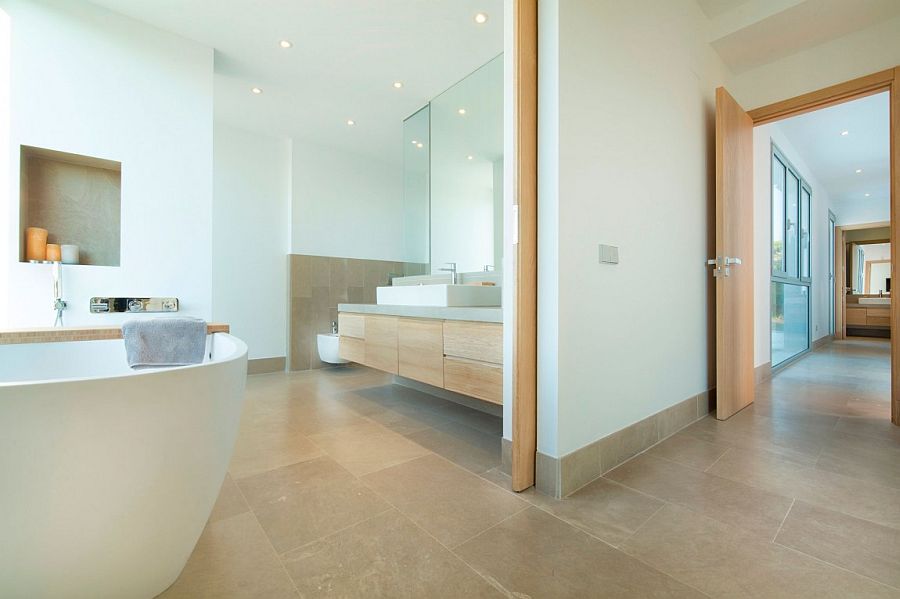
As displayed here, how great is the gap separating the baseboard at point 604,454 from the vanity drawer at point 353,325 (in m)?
1.70

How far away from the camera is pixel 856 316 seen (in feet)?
25.2

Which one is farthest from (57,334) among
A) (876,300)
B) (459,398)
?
(876,300)

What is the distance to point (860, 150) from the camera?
4754 mm

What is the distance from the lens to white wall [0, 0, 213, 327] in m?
2.12

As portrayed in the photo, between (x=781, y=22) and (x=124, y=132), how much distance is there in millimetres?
4202

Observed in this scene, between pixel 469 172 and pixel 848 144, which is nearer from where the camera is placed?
pixel 469 172

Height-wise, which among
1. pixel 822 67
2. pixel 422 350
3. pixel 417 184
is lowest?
pixel 422 350

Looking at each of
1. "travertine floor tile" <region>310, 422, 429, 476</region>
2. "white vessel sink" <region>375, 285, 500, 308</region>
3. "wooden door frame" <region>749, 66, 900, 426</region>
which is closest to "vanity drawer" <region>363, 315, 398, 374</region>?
"white vessel sink" <region>375, 285, 500, 308</region>

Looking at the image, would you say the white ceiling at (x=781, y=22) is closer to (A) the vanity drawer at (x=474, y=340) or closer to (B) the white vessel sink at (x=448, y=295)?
(B) the white vessel sink at (x=448, y=295)

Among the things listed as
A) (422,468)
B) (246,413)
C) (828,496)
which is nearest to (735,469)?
(828,496)

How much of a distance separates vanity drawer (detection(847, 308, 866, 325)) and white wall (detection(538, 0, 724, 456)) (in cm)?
811

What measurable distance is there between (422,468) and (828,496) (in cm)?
161

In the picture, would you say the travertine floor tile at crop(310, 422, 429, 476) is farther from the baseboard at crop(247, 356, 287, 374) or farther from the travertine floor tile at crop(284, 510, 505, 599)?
the baseboard at crop(247, 356, 287, 374)

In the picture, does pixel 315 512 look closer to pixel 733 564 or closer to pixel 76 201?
pixel 733 564
